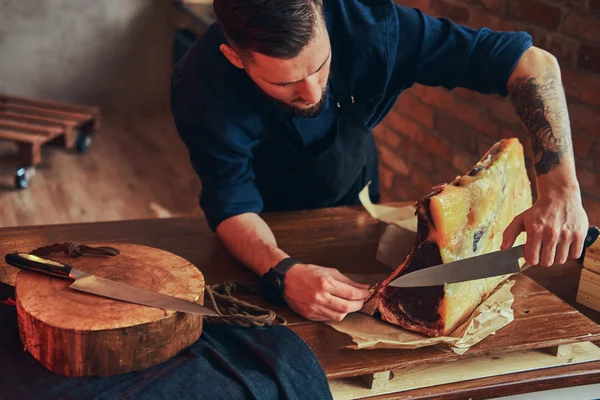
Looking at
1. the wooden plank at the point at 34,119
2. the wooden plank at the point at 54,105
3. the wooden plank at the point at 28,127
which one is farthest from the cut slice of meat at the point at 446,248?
the wooden plank at the point at 54,105

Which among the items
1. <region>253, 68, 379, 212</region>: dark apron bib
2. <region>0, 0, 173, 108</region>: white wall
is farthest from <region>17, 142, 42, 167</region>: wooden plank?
<region>253, 68, 379, 212</region>: dark apron bib

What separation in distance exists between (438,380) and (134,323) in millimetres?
538

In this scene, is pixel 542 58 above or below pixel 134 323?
above

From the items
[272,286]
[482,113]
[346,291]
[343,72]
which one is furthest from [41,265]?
[482,113]

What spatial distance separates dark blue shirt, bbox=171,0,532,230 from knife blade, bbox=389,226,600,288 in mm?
489

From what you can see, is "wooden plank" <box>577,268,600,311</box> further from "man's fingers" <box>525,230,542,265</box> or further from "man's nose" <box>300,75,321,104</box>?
"man's nose" <box>300,75,321,104</box>

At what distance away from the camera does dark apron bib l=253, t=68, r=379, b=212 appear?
69.4 inches

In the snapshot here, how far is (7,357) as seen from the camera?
1.18 metres

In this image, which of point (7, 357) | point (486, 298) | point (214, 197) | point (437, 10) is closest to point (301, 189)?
point (214, 197)

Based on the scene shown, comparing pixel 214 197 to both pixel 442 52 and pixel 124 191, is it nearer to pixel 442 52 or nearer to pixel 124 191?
pixel 442 52

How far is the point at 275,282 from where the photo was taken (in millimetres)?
1433

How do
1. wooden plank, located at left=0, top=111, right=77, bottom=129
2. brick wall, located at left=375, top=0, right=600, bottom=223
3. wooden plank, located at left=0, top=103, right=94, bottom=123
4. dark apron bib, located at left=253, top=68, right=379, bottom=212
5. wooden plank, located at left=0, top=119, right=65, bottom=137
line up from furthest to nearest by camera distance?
wooden plank, located at left=0, top=103, right=94, bottom=123
wooden plank, located at left=0, top=111, right=77, bottom=129
wooden plank, located at left=0, top=119, right=65, bottom=137
brick wall, located at left=375, top=0, right=600, bottom=223
dark apron bib, located at left=253, top=68, right=379, bottom=212

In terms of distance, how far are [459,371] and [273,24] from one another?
0.71 meters

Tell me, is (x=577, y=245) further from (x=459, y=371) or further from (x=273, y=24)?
(x=273, y=24)
